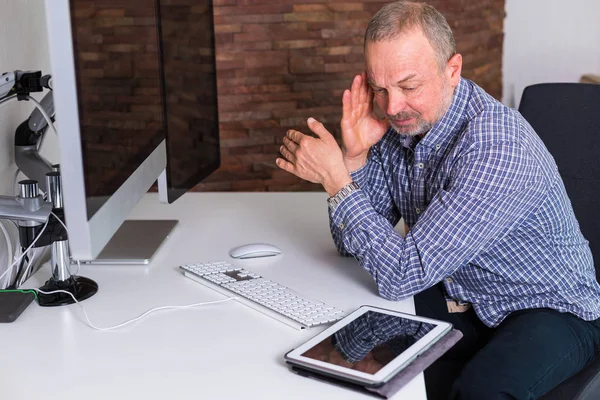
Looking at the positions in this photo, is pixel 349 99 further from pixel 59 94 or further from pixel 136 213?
pixel 59 94

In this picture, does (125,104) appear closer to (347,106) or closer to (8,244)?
(8,244)

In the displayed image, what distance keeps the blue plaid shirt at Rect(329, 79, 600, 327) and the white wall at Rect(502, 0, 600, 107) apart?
1.80 meters

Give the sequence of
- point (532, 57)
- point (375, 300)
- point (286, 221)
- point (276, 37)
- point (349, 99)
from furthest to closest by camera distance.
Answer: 1. point (532, 57)
2. point (276, 37)
3. point (286, 221)
4. point (349, 99)
5. point (375, 300)

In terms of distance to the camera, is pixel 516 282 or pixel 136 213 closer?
pixel 516 282

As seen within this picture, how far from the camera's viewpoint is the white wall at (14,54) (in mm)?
1625

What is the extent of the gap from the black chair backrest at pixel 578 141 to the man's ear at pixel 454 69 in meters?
0.35

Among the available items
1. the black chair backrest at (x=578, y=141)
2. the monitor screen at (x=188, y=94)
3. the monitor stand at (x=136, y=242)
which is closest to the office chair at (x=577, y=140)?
the black chair backrest at (x=578, y=141)

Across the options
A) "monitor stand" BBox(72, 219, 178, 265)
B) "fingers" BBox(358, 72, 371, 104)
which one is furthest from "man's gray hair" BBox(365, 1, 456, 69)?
"monitor stand" BBox(72, 219, 178, 265)

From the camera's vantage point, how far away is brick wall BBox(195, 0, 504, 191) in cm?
280

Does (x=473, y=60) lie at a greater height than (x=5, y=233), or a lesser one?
greater

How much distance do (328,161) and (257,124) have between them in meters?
1.38

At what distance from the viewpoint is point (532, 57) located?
335 centimetres

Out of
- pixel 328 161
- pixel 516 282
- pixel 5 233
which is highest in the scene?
pixel 328 161

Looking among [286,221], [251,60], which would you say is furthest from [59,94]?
[251,60]
